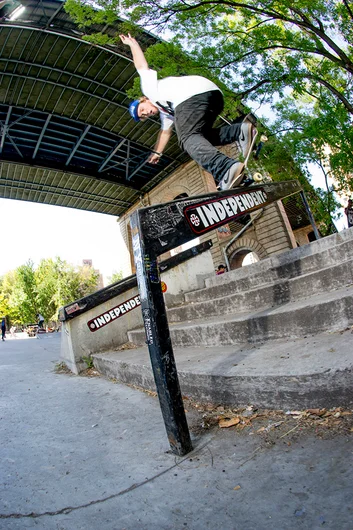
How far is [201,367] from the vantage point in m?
2.34

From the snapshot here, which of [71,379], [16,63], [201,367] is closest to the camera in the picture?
[201,367]

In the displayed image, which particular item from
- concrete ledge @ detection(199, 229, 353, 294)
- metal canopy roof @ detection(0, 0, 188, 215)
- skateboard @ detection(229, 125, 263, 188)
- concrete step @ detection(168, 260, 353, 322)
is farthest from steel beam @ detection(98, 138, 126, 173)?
concrete step @ detection(168, 260, 353, 322)

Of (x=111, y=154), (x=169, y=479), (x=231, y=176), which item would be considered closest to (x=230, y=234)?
Result: (x=111, y=154)

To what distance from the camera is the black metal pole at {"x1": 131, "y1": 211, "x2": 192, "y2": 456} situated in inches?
63.1

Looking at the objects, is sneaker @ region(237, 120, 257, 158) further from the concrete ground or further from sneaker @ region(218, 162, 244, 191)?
the concrete ground

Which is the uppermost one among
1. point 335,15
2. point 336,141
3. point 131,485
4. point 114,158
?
point 114,158

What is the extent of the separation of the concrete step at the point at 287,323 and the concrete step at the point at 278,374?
10cm

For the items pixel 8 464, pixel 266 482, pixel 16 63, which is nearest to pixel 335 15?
pixel 266 482

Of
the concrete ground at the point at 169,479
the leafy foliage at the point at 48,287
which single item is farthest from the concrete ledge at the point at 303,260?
the leafy foliage at the point at 48,287

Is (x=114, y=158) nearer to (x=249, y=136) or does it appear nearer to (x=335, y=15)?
(x=335, y=15)

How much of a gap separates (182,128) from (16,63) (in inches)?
572

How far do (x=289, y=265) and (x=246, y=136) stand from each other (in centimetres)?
185

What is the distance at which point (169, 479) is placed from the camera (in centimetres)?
141

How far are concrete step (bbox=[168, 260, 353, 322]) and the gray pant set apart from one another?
1441mm
